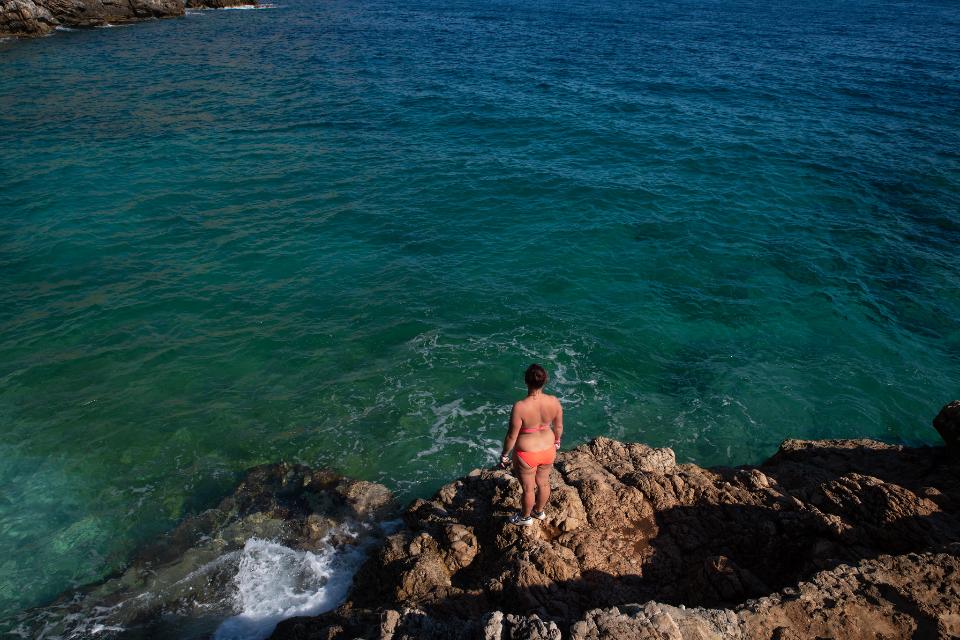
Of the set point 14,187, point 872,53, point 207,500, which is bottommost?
point 207,500

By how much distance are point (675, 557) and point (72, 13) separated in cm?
6415

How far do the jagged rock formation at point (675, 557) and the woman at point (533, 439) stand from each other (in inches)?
19.3

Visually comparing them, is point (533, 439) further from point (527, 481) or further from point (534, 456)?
point (527, 481)

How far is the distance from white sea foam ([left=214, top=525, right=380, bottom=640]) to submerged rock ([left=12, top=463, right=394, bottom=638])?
0.06ft

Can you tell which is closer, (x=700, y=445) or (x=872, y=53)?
(x=700, y=445)

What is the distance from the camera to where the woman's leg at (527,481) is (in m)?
7.21

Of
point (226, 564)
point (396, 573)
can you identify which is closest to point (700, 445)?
point (396, 573)

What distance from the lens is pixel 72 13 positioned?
48469 mm

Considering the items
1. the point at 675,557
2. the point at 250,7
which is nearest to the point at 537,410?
the point at 675,557

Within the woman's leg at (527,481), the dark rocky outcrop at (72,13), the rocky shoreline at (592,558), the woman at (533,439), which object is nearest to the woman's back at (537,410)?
the woman at (533,439)

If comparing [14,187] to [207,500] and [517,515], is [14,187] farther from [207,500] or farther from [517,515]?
[517,515]

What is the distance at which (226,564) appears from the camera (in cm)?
905

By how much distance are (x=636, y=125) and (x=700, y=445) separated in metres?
21.5

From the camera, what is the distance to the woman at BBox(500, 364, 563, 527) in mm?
6828
